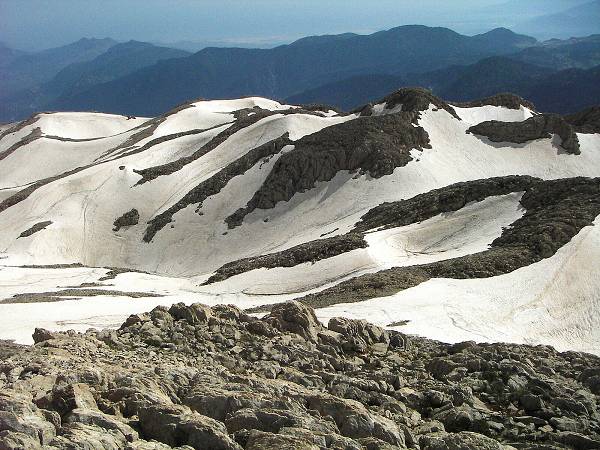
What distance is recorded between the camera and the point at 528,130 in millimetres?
75562

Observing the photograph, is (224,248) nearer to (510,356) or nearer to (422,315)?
(422,315)

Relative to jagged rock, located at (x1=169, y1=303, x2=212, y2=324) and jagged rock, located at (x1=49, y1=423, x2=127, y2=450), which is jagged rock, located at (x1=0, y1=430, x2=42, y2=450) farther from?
jagged rock, located at (x1=169, y1=303, x2=212, y2=324)

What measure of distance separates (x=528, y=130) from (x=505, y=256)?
47672mm

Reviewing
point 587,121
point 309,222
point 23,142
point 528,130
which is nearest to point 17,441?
point 309,222

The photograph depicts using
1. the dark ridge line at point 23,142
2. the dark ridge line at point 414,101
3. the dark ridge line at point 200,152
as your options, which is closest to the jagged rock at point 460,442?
the dark ridge line at point 414,101

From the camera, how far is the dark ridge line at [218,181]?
2729 inches

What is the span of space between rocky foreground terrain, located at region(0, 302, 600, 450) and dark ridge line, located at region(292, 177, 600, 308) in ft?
39.3

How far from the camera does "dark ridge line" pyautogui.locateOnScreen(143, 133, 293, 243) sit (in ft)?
227

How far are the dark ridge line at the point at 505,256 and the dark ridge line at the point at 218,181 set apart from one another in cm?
3864

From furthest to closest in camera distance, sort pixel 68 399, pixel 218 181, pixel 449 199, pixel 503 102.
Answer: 1. pixel 503 102
2. pixel 218 181
3. pixel 449 199
4. pixel 68 399

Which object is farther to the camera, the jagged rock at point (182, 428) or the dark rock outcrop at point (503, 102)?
the dark rock outcrop at point (503, 102)

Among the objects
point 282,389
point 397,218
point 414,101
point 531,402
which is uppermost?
point 414,101

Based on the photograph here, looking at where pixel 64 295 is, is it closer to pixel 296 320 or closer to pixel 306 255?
pixel 306 255

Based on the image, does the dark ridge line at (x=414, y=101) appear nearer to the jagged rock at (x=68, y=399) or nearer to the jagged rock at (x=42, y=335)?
the jagged rock at (x=42, y=335)
